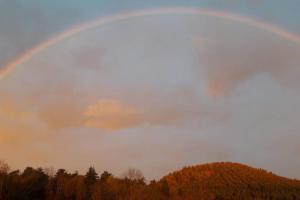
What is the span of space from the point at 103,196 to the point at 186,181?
20.9 metres

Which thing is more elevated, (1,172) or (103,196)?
(1,172)

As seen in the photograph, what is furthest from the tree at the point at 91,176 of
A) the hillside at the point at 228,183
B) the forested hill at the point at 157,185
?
the hillside at the point at 228,183

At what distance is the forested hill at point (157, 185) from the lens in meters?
95.4

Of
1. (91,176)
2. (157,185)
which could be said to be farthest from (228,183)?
(91,176)

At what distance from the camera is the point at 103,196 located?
103000 millimetres

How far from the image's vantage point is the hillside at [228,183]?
314ft

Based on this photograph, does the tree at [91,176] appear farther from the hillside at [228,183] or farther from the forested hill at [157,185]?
the hillside at [228,183]

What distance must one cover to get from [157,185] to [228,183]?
20957 millimetres

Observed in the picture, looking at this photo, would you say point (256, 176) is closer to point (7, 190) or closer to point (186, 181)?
point (186, 181)

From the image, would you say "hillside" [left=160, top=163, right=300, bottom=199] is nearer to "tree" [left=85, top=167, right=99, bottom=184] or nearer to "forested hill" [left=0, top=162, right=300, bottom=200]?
"forested hill" [left=0, top=162, right=300, bottom=200]

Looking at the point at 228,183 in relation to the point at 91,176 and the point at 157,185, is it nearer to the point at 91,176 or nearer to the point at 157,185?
the point at 157,185

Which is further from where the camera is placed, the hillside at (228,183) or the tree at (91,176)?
the tree at (91,176)

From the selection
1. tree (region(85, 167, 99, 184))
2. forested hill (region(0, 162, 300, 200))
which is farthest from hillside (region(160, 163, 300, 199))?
tree (region(85, 167, 99, 184))

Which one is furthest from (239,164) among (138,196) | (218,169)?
(138,196)
